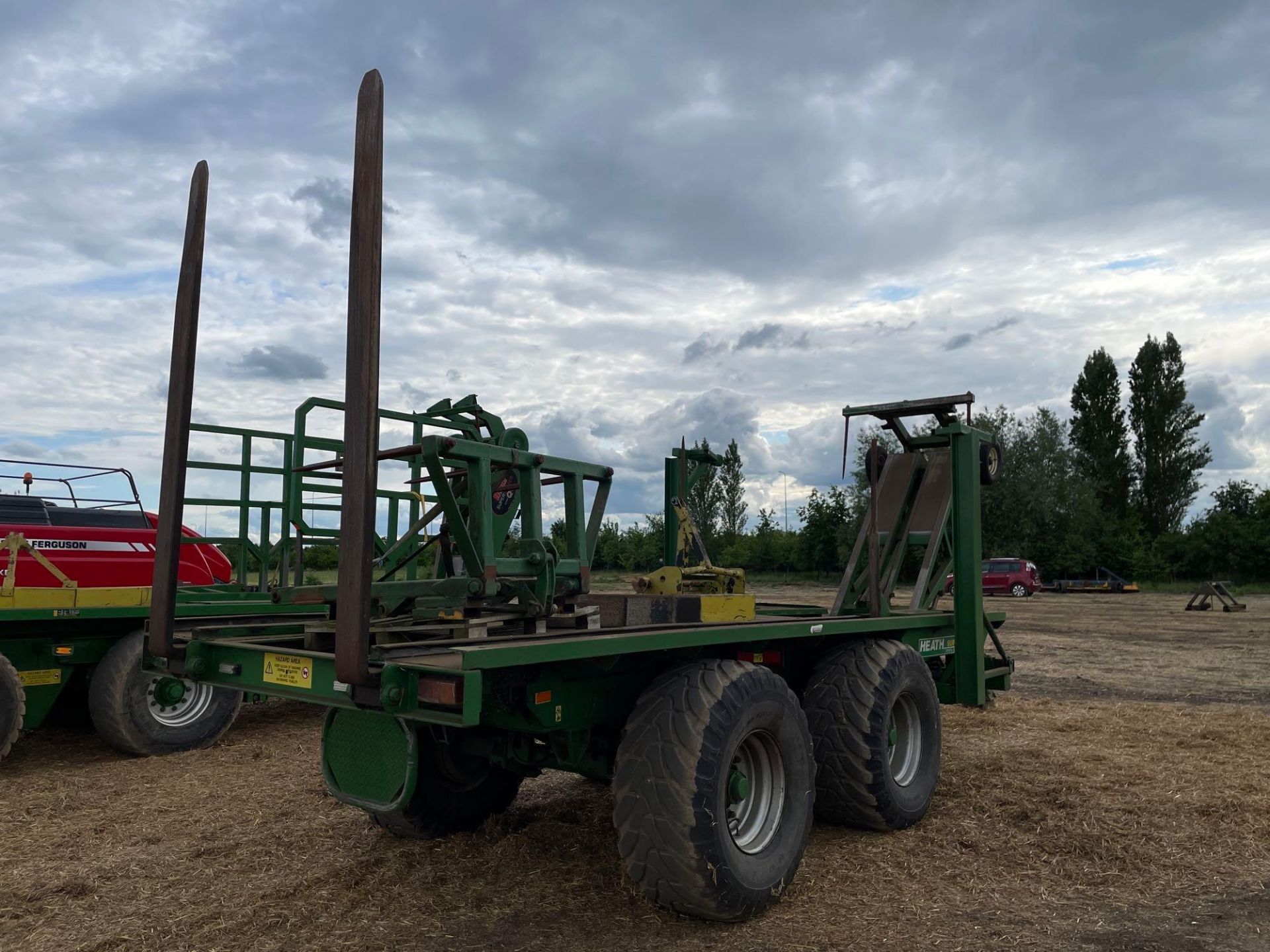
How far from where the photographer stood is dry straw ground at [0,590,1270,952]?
13.9 ft

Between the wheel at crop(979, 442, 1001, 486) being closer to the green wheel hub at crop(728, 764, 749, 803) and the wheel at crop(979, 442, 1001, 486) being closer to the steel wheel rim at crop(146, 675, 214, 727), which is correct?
the green wheel hub at crop(728, 764, 749, 803)

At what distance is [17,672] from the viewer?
7.17 meters

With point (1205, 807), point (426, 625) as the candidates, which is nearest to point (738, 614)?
point (426, 625)

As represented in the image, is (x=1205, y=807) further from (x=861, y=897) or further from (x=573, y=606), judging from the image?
(x=573, y=606)

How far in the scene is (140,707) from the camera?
762cm

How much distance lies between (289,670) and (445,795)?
1.71m

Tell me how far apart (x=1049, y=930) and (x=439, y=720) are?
2.81 m

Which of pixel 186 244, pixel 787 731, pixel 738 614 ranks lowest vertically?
pixel 787 731

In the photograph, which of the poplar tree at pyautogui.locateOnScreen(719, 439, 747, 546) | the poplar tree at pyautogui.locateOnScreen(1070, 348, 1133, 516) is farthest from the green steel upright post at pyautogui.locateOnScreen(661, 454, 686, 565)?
the poplar tree at pyautogui.locateOnScreen(1070, 348, 1133, 516)

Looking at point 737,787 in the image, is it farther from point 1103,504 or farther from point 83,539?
point 1103,504

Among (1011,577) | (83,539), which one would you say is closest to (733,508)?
(1011,577)

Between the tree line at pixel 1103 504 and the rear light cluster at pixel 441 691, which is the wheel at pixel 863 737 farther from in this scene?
the tree line at pixel 1103 504

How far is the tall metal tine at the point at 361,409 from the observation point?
354 centimetres

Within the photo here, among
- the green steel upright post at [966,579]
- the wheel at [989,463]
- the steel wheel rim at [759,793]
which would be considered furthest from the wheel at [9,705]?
the wheel at [989,463]
